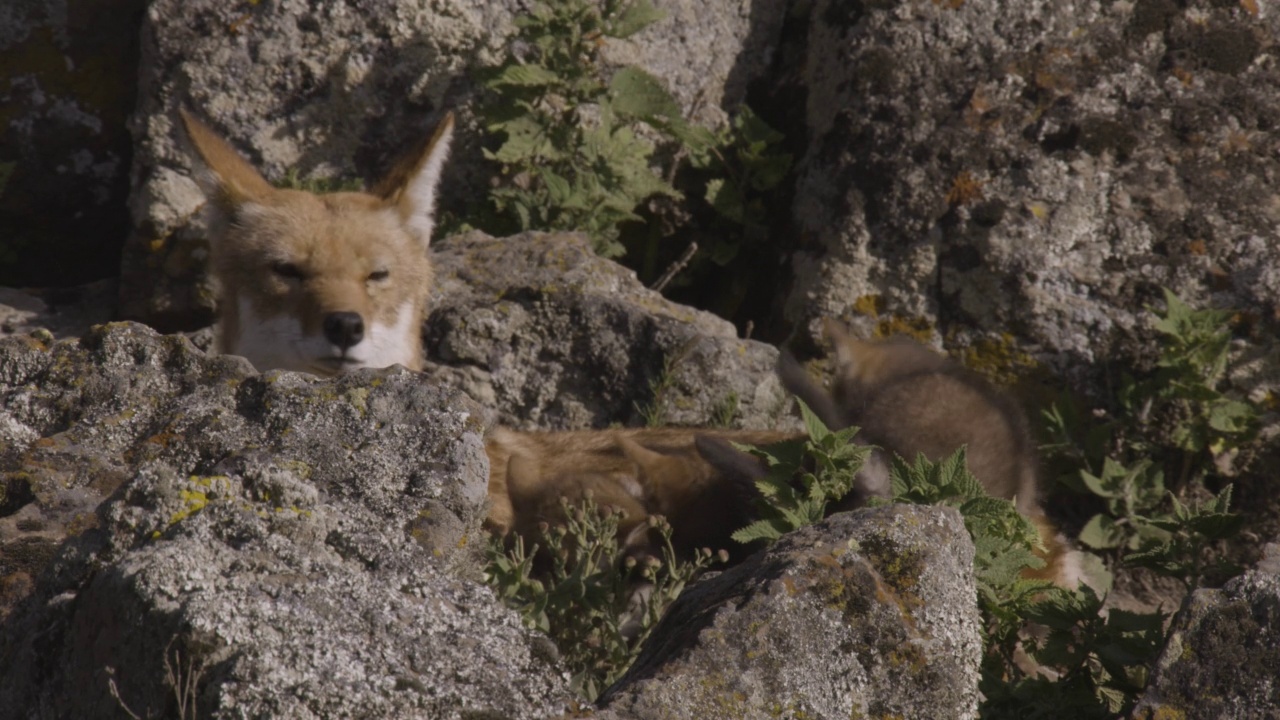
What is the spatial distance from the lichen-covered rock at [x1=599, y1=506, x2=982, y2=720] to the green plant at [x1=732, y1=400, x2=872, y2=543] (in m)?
0.82

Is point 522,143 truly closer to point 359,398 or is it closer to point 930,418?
A: point 930,418

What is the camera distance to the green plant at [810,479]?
401cm

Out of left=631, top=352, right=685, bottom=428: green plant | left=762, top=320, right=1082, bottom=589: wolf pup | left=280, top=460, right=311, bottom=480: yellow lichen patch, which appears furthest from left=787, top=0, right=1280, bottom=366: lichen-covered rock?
left=280, top=460, right=311, bottom=480: yellow lichen patch

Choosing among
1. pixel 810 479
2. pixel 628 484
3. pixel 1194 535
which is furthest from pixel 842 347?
pixel 1194 535

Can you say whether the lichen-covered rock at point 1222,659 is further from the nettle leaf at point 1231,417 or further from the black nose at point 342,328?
the black nose at point 342,328

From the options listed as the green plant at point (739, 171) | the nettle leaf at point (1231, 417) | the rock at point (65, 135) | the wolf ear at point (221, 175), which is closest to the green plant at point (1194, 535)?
the nettle leaf at point (1231, 417)

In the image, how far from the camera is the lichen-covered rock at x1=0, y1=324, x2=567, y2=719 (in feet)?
7.77

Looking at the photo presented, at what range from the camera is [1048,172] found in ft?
21.2

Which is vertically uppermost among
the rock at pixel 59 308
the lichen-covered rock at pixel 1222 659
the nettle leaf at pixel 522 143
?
the lichen-covered rock at pixel 1222 659

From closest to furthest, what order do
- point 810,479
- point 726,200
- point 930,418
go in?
point 810,479 < point 930,418 < point 726,200

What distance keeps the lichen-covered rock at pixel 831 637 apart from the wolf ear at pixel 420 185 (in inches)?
140

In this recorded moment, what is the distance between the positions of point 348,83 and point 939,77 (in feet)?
10.9

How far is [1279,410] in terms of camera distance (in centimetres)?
588

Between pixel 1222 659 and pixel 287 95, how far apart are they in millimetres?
5862
